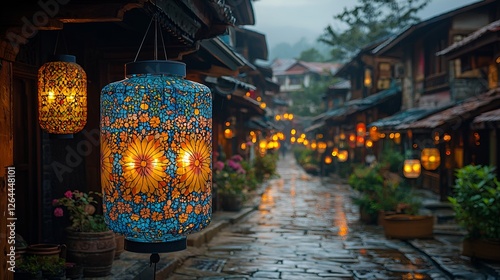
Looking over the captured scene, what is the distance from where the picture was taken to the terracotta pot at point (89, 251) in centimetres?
791

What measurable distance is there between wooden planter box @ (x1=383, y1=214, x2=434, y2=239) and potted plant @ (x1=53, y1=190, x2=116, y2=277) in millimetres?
8646

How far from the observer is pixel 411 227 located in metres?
14.1

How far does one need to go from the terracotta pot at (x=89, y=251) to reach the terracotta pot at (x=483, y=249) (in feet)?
24.6

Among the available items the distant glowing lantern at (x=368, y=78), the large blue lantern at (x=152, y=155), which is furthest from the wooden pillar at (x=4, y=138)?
the distant glowing lantern at (x=368, y=78)

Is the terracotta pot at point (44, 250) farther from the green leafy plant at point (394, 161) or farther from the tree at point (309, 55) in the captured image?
the tree at point (309, 55)

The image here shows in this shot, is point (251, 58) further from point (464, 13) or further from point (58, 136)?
point (58, 136)

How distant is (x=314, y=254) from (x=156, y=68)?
29.8 ft

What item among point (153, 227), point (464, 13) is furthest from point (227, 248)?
point (464, 13)

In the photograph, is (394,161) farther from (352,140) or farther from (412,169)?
(412,169)

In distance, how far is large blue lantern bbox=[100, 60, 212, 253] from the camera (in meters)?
4.18

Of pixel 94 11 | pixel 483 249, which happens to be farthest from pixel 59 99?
pixel 483 249

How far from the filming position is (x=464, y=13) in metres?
21.6

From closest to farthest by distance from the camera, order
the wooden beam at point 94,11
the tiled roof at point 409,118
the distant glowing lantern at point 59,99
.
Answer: the wooden beam at point 94,11
the distant glowing lantern at point 59,99
the tiled roof at point 409,118

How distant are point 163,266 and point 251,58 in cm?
2477
